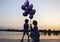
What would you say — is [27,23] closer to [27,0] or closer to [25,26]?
[25,26]

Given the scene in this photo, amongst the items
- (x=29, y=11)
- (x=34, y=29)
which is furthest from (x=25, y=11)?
(x=34, y=29)

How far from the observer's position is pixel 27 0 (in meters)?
10.6

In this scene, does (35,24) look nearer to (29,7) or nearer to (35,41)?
(35,41)

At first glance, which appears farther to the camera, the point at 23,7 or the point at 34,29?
the point at 23,7

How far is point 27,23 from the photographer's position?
10.8 m

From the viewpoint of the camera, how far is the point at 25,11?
410 inches

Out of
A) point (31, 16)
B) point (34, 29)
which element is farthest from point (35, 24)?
point (31, 16)

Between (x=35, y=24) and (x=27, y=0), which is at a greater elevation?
(x=27, y=0)

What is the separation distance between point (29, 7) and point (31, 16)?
12.9 inches

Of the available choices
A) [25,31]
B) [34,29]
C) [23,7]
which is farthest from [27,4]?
[34,29]

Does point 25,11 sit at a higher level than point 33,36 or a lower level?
higher

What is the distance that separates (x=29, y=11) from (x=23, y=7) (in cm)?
33

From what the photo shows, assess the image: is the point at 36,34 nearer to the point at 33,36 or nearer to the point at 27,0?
the point at 33,36

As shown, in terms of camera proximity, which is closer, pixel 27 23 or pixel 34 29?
pixel 34 29
